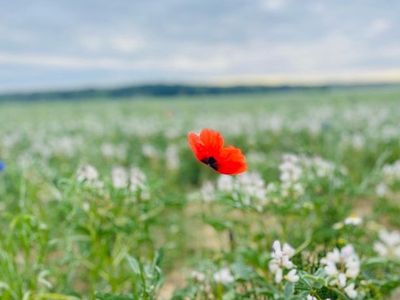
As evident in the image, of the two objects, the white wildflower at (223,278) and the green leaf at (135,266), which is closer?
the green leaf at (135,266)

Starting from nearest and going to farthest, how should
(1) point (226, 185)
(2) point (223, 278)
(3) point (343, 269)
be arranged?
(3) point (343, 269)
(2) point (223, 278)
(1) point (226, 185)

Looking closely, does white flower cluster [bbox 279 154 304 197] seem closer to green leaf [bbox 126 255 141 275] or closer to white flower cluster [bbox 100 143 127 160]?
green leaf [bbox 126 255 141 275]

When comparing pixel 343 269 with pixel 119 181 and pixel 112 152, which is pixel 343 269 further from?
pixel 112 152

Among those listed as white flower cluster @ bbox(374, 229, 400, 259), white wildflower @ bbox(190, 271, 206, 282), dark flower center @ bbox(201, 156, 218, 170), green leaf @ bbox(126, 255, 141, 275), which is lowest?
white flower cluster @ bbox(374, 229, 400, 259)

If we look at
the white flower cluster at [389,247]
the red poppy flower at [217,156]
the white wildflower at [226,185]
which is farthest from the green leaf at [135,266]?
the white flower cluster at [389,247]

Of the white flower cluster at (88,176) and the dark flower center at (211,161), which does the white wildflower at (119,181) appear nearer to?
the white flower cluster at (88,176)

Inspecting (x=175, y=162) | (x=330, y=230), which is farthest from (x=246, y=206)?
(x=175, y=162)

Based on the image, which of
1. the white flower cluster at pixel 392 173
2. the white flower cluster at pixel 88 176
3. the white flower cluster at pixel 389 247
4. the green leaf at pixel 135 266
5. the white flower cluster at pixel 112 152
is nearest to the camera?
the green leaf at pixel 135 266

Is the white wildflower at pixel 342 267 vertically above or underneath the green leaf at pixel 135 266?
above

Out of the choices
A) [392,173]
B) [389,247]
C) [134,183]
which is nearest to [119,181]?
[134,183]

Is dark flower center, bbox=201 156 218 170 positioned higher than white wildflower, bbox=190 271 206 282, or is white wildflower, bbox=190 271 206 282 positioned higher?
dark flower center, bbox=201 156 218 170

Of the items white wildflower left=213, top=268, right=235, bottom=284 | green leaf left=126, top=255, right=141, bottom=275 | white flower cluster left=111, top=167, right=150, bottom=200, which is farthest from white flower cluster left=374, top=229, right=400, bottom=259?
green leaf left=126, top=255, right=141, bottom=275

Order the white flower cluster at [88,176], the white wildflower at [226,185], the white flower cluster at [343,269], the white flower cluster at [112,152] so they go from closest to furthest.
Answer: the white flower cluster at [343,269] → the white flower cluster at [88,176] → the white wildflower at [226,185] → the white flower cluster at [112,152]

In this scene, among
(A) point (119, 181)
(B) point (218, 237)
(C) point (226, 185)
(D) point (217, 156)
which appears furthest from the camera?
(B) point (218, 237)
